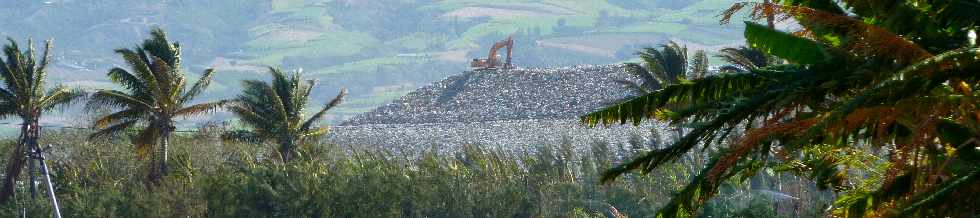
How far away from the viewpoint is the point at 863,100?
7.73 meters

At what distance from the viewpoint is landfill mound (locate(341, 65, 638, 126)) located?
59203 millimetres

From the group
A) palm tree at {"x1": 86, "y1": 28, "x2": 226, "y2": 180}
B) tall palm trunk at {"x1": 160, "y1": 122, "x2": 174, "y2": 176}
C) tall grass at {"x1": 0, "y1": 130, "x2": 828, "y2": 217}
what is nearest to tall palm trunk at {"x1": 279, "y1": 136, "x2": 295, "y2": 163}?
tall grass at {"x1": 0, "y1": 130, "x2": 828, "y2": 217}

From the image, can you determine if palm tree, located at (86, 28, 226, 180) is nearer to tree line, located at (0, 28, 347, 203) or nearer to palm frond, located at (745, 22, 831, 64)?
tree line, located at (0, 28, 347, 203)

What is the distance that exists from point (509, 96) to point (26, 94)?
84.2 ft

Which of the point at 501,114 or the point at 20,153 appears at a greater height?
the point at 20,153

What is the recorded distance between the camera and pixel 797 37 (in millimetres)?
8867

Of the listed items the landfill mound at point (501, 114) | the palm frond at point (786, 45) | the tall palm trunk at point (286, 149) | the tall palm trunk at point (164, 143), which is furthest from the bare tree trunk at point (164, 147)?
the palm frond at point (786, 45)

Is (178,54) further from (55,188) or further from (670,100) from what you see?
(670,100)

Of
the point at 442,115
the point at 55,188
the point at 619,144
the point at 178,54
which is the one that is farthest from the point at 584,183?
the point at 442,115

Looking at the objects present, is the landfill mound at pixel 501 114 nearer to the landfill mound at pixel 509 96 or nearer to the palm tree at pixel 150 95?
the landfill mound at pixel 509 96

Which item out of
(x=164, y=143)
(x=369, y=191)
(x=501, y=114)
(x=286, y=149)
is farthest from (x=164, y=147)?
(x=501, y=114)

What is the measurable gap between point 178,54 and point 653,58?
43.0 ft

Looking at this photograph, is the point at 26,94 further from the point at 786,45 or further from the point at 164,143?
the point at 786,45

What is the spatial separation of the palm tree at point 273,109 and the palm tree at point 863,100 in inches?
1254
